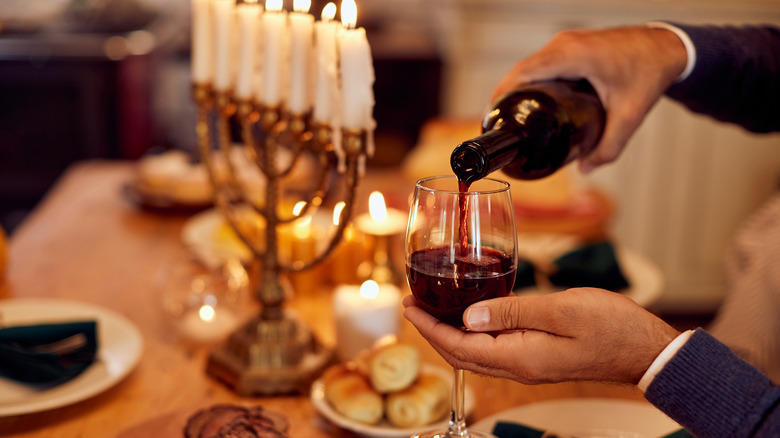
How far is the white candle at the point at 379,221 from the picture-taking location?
1.37 meters

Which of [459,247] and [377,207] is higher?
[459,247]

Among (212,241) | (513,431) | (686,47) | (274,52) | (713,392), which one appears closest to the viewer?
(713,392)

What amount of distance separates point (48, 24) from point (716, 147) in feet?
11.7

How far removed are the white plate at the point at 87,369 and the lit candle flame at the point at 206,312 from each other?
108 mm

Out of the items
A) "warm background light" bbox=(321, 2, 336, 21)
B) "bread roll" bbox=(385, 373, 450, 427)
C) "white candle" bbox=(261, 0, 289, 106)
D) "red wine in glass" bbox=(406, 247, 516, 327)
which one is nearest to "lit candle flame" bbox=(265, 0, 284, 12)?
"white candle" bbox=(261, 0, 289, 106)

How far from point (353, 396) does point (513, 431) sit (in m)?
0.20

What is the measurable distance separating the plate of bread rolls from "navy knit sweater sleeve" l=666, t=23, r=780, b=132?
2.20ft

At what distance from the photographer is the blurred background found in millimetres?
3430

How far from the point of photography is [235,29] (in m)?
1.02

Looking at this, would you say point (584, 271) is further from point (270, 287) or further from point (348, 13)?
point (348, 13)

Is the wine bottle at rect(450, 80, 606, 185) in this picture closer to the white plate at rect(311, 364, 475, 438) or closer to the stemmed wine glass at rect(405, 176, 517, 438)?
the stemmed wine glass at rect(405, 176, 517, 438)

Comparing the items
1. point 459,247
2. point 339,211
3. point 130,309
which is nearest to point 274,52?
point 339,211

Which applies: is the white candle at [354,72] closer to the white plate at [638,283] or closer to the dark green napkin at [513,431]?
the dark green napkin at [513,431]

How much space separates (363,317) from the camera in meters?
1.13
